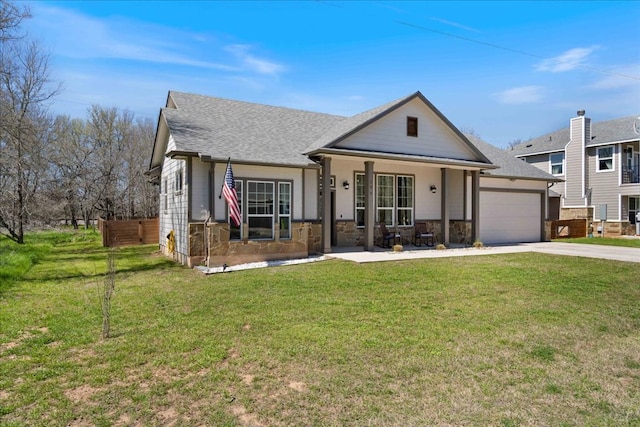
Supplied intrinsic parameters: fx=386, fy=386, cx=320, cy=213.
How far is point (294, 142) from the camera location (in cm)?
1376

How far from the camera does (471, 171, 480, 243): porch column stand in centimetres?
1588

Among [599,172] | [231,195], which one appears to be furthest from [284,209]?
[599,172]

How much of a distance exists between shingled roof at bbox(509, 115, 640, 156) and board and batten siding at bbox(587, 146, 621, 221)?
2.31ft

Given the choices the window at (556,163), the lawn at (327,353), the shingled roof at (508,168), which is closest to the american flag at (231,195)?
the lawn at (327,353)

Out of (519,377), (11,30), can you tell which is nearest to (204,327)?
(519,377)

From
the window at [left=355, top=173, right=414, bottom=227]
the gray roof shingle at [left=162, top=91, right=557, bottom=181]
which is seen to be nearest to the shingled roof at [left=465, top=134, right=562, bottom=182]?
the gray roof shingle at [left=162, top=91, right=557, bottom=181]

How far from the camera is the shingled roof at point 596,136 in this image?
2356cm

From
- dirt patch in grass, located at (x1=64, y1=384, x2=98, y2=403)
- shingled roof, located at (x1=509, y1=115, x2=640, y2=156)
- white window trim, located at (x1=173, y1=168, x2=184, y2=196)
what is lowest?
dirt patch in grass, located at (x1=64, y1=384, x2=98, y2=403)

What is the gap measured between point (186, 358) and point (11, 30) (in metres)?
12.7

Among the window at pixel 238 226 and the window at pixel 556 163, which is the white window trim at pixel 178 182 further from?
the window at pixel 556 163

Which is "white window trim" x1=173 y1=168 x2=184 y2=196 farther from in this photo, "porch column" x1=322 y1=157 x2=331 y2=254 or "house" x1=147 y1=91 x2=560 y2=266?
"porch column" x1=322 y1=157 x2=331 y2=254

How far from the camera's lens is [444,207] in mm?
15508

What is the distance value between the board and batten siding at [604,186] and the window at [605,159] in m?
0.16

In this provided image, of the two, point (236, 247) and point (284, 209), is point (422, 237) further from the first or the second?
point (236, 247)
